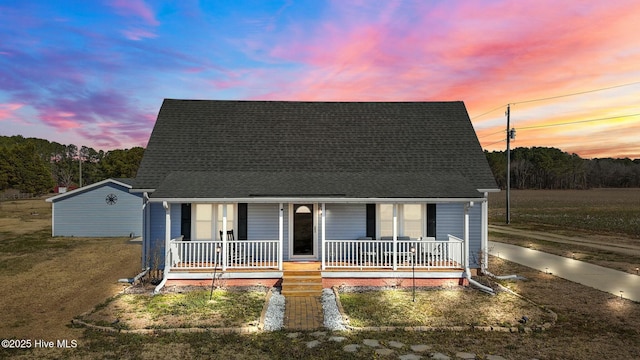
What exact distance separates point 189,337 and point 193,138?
1085 centimetres

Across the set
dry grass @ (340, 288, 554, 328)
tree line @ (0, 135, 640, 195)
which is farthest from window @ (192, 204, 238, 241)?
tree line @ (0, 135, 640, 195)

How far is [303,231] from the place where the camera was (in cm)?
1593

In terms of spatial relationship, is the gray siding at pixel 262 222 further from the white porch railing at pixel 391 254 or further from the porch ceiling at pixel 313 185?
the white porch railing at pixel 391 254

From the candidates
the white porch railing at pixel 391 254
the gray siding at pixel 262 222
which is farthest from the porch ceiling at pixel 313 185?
the white porch railing at pixel 391 254

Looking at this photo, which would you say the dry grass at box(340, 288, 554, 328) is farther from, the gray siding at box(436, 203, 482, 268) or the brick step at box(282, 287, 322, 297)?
the gray siding at box(436, 203, 482, 268)

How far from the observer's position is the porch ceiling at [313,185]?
14.4 m

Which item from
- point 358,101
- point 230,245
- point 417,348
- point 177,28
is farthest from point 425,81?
point 417,348

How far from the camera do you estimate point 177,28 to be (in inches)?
750

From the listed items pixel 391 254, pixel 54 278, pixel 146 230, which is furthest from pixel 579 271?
pixel 54 278

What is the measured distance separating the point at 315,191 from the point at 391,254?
145 inches

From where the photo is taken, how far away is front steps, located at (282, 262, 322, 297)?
1315cm

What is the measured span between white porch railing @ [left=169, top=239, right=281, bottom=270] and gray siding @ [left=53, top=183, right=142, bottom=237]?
646 inches

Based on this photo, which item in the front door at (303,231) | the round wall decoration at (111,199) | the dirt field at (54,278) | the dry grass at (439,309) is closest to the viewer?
the dry grass at (439,309)

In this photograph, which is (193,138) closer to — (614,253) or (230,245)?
(230,245)
